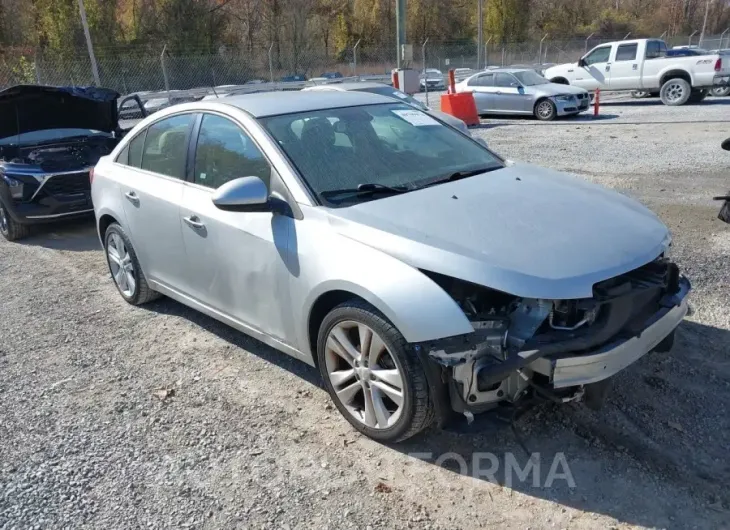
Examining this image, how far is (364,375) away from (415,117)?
81.0 inches

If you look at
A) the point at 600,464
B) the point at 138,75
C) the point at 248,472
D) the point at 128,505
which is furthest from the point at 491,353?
the point at 138,75

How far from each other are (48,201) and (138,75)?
71.3 feet

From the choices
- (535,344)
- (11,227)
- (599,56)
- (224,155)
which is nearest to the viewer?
(535,344)

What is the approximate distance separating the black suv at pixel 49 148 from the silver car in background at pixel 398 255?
3.44 meters

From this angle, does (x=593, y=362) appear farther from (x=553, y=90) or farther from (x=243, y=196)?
(x=553, y=90)

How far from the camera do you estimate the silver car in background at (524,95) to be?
53.1 feet

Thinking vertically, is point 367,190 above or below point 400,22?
below

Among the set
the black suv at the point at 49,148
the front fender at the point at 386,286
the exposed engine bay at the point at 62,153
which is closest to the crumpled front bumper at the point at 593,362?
the front fender at the point at 386,286

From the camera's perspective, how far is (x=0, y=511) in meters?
2.88

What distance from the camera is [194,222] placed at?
3904 mm

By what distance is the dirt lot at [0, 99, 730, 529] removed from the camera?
273 cm

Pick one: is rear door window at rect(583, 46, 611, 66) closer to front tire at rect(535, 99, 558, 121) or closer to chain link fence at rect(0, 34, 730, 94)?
front tire at rect(535, 99, 558, 121)

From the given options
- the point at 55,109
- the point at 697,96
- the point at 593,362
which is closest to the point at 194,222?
the point at 593,362

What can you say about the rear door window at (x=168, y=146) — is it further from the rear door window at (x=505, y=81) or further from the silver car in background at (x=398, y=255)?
the rear door window at (x=505, y=81)
